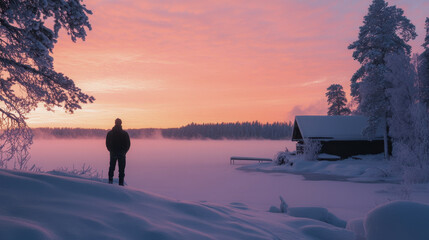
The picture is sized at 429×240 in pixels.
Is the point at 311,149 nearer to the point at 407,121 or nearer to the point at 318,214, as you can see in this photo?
the point at 407,121

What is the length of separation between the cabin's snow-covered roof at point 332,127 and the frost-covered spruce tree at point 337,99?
13739mm

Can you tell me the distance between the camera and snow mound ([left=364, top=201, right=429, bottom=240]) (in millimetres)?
6859

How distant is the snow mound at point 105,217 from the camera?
203 inches

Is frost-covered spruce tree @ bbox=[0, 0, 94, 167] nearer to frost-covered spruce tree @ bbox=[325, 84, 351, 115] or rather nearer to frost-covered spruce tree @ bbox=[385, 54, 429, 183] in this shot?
frost-covered spruce tree @ bbox=[385, 54, 429, 183]

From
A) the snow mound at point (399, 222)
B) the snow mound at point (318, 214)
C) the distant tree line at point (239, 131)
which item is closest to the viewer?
the snow mound at point (399, 222)

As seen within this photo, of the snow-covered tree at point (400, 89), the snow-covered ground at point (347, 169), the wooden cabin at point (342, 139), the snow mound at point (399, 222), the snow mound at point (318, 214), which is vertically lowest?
the snow-covered ground at point (347, 169)

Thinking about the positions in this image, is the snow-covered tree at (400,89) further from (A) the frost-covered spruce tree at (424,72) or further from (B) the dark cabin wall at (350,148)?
(B) the dark cabin wall at (350,148)

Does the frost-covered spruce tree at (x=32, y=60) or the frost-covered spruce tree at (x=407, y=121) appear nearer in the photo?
the frost-covered spruce tree at (x=32, y=60)

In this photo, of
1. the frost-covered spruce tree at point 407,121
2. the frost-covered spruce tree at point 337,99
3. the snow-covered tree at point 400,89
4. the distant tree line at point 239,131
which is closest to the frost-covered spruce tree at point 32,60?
the frost-covered spruce tree at point 407,121

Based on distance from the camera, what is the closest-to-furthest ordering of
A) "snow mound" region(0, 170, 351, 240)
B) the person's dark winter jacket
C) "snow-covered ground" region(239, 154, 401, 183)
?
"snow mound" region(0, 170, 351, 240) → the person's dark winter jacket → "snow-covered ground" region(239, 154, 401, 183)

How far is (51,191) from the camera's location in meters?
6.60

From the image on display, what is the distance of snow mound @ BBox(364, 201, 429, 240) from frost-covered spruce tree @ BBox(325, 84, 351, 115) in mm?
50301

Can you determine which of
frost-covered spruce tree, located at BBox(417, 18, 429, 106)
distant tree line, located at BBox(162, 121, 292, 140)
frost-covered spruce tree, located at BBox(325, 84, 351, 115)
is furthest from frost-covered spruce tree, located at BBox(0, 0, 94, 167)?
distant tree line, located at BBox(162, 121, 292, 140)

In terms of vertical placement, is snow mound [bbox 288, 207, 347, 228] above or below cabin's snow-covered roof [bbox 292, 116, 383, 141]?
below
